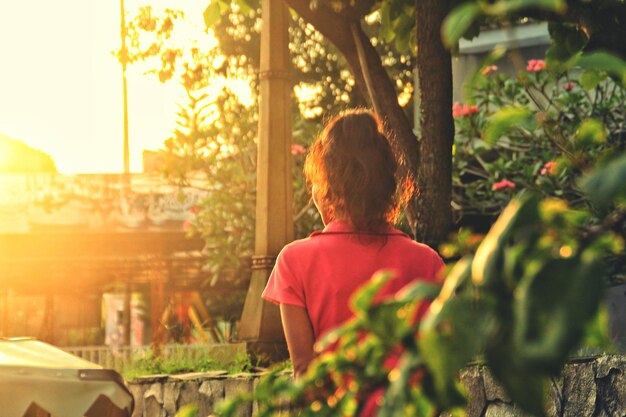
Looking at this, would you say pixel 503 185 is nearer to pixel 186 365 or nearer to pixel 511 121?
pixel 186 365

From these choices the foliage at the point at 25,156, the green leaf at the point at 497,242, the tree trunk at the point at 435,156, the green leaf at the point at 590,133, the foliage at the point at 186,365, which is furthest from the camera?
the foliage at the point at 25,156

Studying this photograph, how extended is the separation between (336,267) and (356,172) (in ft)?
0.74

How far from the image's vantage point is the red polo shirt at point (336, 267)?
3008mm

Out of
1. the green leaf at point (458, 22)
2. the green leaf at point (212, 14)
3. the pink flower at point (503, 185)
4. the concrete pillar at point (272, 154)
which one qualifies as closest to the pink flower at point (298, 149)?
the pink flower at point (503, 185)

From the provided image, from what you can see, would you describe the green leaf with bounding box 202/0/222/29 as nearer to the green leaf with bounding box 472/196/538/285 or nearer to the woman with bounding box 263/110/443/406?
the woman with bounding box 263/110/443/406

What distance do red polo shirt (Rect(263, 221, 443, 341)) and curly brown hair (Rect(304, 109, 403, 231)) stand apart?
0.04 metres

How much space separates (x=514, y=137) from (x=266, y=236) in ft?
12.9

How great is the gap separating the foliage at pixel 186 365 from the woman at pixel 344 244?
6547 millimetres

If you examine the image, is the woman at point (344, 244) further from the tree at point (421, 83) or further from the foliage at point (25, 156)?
the foliage at point (25, 156)

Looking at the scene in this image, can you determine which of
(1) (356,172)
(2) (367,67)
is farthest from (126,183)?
(1) (356,172)

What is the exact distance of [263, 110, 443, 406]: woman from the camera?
3.01 meters

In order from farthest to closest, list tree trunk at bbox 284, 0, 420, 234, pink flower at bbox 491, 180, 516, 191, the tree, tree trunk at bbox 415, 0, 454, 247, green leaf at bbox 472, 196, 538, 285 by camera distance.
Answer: pink flower at bbox 491, 180, 516, 191 < tree trunk at bbox 284, 0, 420, 234 < tree trunk at bbox 415, 0, 454, 247 < the tree < green leaf at bbox 472, 196, 538, 285

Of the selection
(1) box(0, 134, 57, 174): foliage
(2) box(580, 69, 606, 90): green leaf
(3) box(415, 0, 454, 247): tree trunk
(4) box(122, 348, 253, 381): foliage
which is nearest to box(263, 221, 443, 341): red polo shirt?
(2) box(580, 69, 606, 90): green leaf

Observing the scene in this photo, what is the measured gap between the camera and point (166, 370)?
34.5 feet
